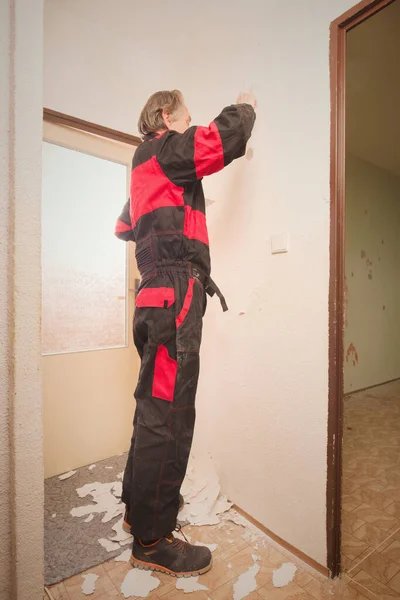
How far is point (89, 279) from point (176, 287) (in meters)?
1.04

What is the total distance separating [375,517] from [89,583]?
3.89 ft

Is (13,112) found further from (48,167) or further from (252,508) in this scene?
(252,508)

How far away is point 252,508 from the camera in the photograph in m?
1.47

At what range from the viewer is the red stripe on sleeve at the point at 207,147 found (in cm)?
114

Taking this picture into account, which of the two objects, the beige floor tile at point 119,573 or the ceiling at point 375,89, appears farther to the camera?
the ceiling at point 375,89

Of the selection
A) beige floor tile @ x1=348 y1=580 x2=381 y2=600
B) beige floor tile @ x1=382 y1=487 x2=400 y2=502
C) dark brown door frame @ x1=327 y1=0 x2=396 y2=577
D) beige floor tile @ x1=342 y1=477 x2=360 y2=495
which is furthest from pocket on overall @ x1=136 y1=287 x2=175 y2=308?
beige floor tile @ x1=382 y1=487 x2=400 y2=502

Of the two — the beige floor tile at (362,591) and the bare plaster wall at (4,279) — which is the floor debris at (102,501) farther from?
the beige floor tile at (362,591)

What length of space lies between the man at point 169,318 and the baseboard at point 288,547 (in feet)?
0.90

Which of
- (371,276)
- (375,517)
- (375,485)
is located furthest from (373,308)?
(375,517)

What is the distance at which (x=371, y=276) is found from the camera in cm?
382

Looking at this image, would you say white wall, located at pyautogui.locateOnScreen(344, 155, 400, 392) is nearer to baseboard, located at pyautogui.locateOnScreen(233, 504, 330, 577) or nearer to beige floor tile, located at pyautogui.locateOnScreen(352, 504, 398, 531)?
beige floor tile, located at pyautogui.locateOnScreen(352, 504, 398, 531)

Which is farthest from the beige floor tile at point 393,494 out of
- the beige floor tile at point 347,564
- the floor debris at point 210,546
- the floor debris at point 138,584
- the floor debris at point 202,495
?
the floor debris at point 138,584

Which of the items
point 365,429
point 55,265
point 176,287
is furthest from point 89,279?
point 365,429

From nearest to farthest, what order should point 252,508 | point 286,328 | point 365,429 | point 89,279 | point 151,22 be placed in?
point 286,328
point 252,508
point 151,22
point 89,279
point 365,429
